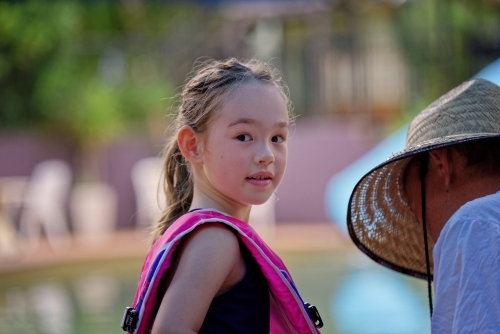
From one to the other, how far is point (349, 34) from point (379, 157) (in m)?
6.60

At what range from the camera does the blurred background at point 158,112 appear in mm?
10109

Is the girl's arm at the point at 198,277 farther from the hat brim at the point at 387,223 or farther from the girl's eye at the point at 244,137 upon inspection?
the hat brim at the point at 387,223

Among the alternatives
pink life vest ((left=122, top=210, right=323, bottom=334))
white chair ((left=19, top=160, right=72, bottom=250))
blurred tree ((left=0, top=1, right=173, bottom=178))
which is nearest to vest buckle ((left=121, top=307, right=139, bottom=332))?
pink life vest ((left=122, top=210, right=323, bottom=334))

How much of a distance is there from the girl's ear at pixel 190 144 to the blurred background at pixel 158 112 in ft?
20.0

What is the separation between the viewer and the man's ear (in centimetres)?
192

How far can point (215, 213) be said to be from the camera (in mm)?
1844

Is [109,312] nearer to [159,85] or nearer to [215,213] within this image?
[215,213]

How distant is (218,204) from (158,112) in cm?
1392

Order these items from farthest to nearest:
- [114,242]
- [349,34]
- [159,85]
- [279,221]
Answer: [349,34] < [159,85] < [279,221] < [114,242]

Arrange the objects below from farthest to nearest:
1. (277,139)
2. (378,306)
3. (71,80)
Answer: (71,80), (378,306), (277,139)

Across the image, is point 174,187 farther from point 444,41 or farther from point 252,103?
point 444,41

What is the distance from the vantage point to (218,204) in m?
1.97

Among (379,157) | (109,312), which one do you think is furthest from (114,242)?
(109,312)

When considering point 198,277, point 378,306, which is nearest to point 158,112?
point 378,306
